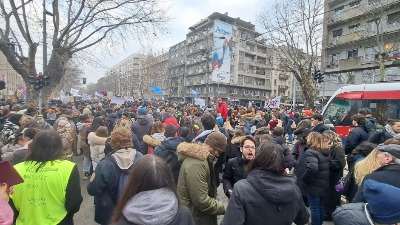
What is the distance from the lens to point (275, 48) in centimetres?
2525

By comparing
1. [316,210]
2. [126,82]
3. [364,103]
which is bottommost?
[316,210]

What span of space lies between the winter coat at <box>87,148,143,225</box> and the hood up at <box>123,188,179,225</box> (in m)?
1.60

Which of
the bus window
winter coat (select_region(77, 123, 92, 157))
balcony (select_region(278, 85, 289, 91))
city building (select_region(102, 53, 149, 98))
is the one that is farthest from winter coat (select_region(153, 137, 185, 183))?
balcony (select_region(278, 85, 289, 91))

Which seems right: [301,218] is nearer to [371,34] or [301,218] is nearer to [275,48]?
[275,48]

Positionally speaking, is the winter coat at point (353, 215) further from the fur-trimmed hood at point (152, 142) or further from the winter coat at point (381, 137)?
the winter coat at point (381, 137)

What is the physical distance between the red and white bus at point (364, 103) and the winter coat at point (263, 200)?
9.40 m

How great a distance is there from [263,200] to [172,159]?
5.62 feet

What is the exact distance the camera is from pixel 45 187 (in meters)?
2.47

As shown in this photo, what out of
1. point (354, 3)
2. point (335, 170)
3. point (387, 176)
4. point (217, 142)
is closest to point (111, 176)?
point (217, 142)

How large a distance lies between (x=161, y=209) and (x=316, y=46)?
2526 cm

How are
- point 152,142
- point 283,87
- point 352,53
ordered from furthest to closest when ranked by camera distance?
point 283,87 → point 352,53 → point 152,142

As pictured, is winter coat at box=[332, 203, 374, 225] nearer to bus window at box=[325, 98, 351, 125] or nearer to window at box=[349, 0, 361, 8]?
bus window at box=[325, 98, 351, 125]

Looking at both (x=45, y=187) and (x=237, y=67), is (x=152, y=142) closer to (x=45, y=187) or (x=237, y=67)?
(x=45, y=187)

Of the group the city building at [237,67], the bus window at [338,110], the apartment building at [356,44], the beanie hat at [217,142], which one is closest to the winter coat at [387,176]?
the beanie hat at [217,142]
